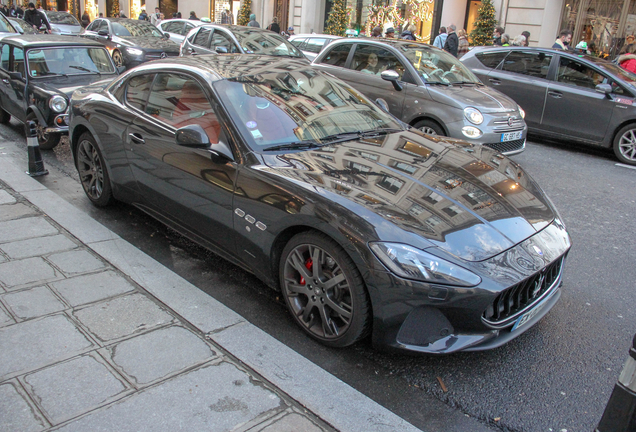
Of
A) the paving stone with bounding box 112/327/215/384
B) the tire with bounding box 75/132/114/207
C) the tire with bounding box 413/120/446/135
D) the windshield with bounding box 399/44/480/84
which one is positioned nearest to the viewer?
the paving stone with bounding box 112/327/215/384

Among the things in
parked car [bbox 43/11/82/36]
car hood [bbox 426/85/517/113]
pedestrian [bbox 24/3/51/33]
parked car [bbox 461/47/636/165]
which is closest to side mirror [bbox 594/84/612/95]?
parked car [bbox 461/47/636/165]

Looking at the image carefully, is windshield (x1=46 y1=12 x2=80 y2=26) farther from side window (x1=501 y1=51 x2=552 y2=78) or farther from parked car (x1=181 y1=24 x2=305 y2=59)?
side window (x1=501 y1=51 x2=552 y2=78)

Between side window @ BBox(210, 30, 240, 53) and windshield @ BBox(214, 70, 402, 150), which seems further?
side window @ BBox(210, 30, 240, 53)

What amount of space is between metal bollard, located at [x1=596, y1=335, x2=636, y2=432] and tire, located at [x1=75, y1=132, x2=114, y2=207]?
4414 mm

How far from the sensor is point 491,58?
10.3 m

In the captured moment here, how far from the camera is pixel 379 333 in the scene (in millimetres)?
2910

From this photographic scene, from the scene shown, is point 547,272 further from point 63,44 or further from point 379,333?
point 63,44

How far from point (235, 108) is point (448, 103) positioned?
15.0 ft

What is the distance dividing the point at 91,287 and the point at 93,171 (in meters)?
1.88

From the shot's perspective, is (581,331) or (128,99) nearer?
(581,331)

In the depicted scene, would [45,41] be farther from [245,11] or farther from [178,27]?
[245,11]

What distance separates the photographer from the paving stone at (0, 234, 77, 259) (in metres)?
4.19

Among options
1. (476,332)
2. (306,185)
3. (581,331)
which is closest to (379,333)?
(476,332)

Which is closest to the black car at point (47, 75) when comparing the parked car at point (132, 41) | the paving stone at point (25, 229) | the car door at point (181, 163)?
the paving stone at point (25, 229)
